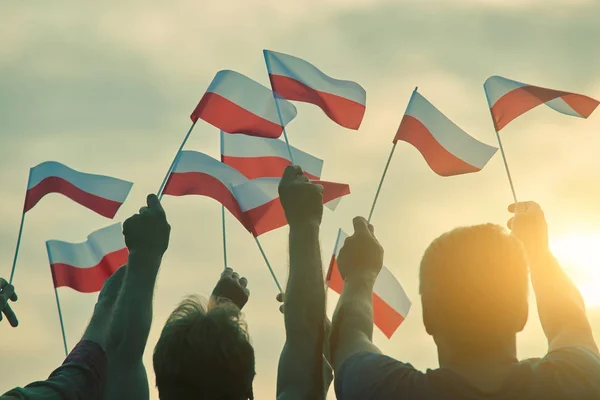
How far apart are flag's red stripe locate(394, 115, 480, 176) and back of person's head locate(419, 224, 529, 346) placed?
5524 millimetres

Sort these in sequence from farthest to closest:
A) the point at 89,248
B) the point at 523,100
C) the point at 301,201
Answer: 1. the point at 89,248
2. the point at 523,100
3. the point at 301,201

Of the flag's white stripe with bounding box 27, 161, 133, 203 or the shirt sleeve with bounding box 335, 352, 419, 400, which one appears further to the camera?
the flag's white stripe with bounding box 27, 161, 133, 203

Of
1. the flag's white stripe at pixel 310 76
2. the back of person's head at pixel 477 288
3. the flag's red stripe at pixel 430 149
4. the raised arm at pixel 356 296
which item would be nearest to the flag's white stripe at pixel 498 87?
the flag's red stripe at pixel 430 149

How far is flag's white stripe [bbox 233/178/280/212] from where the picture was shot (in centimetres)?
963

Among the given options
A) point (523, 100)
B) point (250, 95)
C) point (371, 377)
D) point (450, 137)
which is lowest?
point (371, 377)

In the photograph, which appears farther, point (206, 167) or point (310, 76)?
point (206, 167)

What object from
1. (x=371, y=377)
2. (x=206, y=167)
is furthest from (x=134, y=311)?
(x=206, y=167)

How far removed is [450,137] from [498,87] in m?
0.76

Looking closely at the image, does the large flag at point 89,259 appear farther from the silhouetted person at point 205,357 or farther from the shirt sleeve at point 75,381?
the silhouetted person at point 205,357

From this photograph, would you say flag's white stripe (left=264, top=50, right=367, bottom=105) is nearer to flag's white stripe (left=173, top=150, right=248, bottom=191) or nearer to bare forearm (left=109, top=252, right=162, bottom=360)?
flag's white stripe (left=173, top=150, right=248, bottom=191)

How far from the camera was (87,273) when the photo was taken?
10477mm

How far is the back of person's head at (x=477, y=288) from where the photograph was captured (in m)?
3.54

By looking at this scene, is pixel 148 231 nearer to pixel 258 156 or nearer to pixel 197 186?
pixel 197 186

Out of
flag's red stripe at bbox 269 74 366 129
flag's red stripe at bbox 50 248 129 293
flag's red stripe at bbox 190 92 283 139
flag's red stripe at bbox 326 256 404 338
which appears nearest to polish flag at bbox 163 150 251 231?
flag's red stripe at bbox 190 92 283 139
